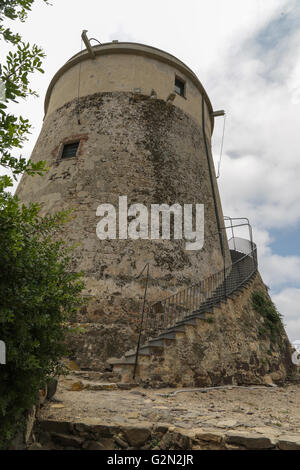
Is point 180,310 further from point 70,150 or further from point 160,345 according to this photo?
point 70,150

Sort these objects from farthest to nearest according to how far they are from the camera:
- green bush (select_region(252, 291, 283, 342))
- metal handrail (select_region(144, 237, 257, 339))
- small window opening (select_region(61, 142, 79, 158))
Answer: small window opening (select_region(61, 142, 79, 158)) < green bush (select_region(252, 291, 283, 342)) < metal handrail (select_region(144, 237, 257, 339))

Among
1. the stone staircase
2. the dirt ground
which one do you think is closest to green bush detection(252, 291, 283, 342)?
the stone staircase

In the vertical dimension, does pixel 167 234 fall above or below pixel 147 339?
above

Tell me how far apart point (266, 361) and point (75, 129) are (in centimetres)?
928

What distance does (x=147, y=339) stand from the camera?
776 centimetres

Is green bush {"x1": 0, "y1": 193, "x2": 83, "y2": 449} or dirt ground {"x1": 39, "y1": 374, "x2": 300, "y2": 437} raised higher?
green bush {"x1": 0, "y1": 193, "x2": 83, "y2": 449}

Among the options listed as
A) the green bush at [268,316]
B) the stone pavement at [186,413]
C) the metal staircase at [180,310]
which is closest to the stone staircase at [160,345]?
the metal staircase at [180,310]

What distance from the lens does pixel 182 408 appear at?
4766mm

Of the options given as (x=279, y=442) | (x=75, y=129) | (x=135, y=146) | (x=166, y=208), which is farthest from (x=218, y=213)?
(x=279, y=442)

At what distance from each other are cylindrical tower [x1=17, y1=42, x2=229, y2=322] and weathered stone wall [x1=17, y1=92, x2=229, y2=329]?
0.09 feet

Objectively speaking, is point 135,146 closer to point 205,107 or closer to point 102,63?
point 102,63

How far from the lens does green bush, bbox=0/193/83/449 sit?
281 cm

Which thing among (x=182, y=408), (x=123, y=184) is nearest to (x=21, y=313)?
(x=182, y=408)

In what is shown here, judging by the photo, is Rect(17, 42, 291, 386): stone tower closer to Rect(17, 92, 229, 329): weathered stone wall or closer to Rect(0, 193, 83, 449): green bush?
Rect(17, 92, 229, 329): weathered stone wall
